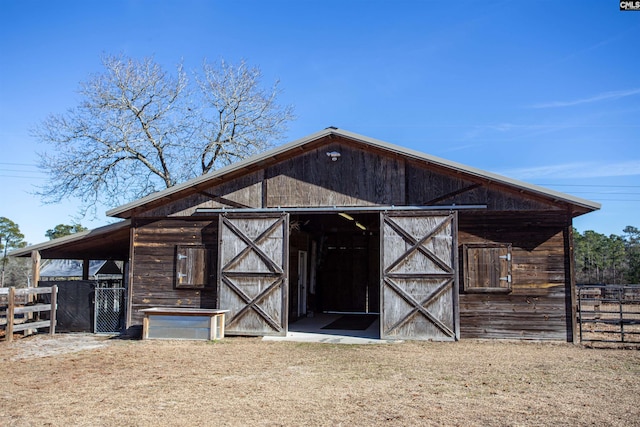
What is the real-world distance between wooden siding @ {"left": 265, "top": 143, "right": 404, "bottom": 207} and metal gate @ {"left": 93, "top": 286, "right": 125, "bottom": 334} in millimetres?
4736

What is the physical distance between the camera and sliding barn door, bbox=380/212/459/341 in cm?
1173

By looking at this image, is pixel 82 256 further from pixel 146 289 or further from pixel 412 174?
pixel 412 174

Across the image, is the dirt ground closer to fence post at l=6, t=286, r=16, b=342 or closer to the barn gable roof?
fence post at l=6, t=286, r=16, b=342

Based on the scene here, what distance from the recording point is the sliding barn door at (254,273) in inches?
490

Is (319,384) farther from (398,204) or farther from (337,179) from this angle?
(337,179)

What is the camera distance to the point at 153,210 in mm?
13234

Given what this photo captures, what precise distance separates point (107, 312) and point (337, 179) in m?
6.54

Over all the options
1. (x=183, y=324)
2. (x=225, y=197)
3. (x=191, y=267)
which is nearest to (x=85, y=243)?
(x=191, y=267)

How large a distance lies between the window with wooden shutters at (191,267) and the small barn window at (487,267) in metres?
5.76

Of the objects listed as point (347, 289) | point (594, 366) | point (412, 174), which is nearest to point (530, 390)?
point (594, 366)

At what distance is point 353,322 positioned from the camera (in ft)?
52.5

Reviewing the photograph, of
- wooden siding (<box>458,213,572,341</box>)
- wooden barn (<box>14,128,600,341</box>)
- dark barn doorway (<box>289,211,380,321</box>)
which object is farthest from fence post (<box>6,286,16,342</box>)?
wooden siding (<box>458,213,572,341</box>)

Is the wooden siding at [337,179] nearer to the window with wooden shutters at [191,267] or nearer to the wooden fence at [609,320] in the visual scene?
the window with wooden shutters at [191,267]

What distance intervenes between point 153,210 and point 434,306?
672 centimetres
